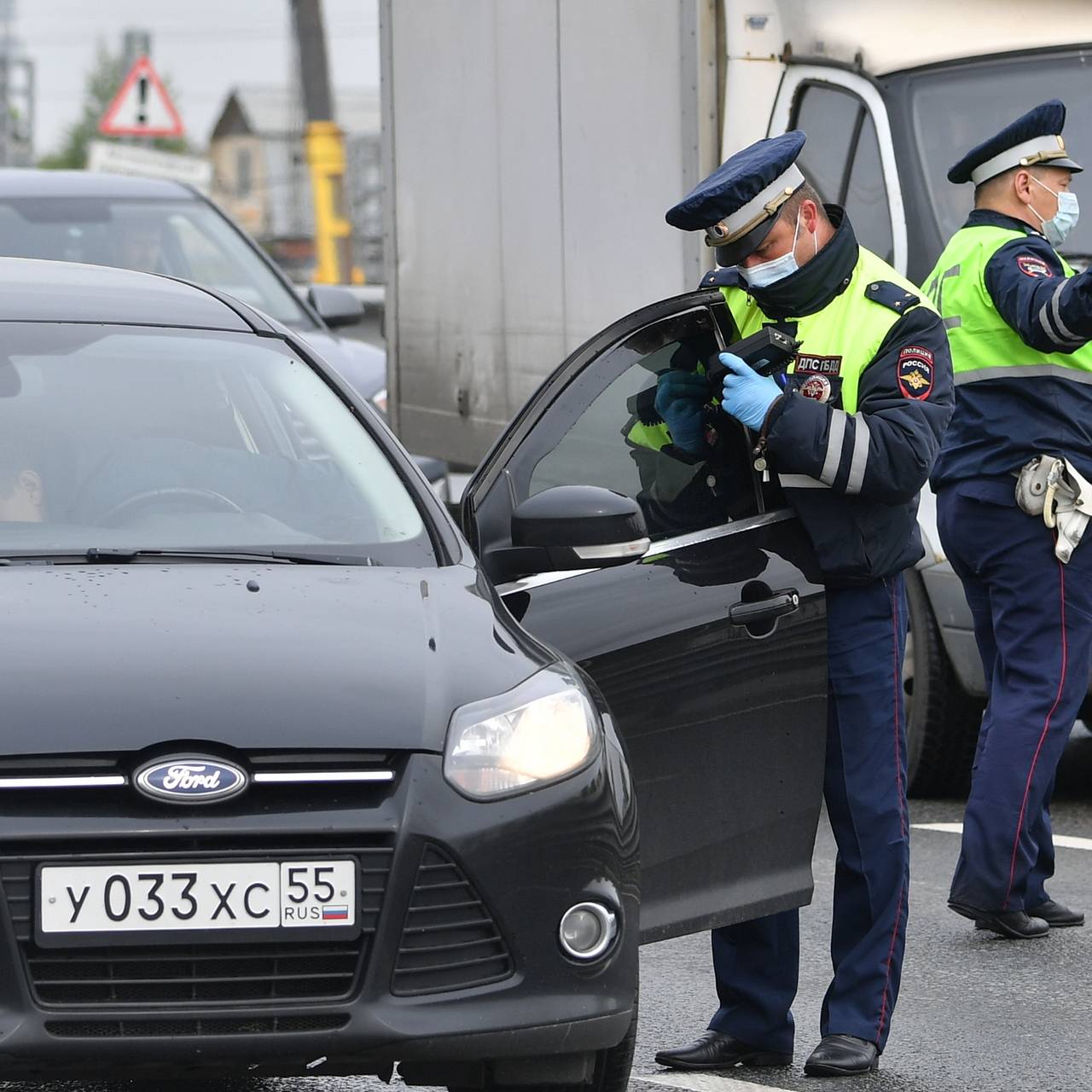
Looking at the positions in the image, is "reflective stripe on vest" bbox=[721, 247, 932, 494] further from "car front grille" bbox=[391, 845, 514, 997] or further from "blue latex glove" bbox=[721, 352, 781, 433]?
"car front grille" bbox=[391, 845, 514, 997]

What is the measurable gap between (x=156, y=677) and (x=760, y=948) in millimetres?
1704

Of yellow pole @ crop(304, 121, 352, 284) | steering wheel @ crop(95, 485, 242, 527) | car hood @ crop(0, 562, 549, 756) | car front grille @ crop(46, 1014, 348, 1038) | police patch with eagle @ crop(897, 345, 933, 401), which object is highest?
police patch with eagle @ crop(897, 345, 933, 401)

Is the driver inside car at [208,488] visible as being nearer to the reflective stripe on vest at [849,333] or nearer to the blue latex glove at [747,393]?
the blue latex glove at [747,393]

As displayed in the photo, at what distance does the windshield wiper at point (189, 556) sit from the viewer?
4066 millimetres

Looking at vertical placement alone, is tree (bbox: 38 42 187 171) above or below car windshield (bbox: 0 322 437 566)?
below

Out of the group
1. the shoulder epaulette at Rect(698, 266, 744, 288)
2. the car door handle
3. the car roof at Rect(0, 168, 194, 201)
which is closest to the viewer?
the car door handle

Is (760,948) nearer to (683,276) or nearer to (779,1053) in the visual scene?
(779,1053)

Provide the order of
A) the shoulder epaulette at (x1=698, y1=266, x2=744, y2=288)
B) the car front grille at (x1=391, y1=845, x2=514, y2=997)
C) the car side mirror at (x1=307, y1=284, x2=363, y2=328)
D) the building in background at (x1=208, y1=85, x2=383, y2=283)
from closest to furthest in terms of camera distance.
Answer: the car front grille at (x1=391, y1=845, x2=514, y2=997), the shoulder epaulette at (x1=698, y1=266, x2=744, y2=288), the car side mirror at (x1=307, y1=284, x2=363, y2=328), the building in background at (x1=208, y1=85, x2=383, y2=283)

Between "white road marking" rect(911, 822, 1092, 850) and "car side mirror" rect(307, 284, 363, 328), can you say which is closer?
"white road marking" rect(911, 822, 1092, 850)

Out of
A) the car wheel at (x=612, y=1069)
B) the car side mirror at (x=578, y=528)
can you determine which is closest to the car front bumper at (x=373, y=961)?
the car wheel at (x=612, y=1069)

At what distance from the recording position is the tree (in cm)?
10250

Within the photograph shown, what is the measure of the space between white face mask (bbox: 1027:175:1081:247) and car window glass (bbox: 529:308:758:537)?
153 centimetres

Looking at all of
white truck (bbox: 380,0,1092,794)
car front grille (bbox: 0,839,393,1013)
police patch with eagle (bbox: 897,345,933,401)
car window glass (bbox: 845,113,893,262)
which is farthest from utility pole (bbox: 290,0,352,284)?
car front grille (bbox: 0,839,393,1013)

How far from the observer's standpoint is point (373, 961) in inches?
136
